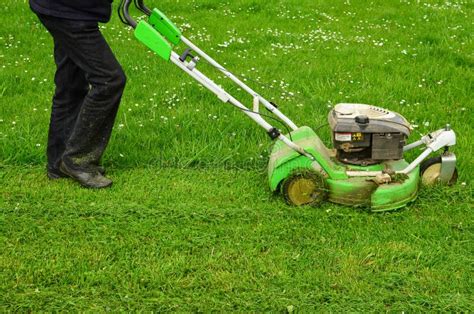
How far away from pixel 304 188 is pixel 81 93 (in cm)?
150

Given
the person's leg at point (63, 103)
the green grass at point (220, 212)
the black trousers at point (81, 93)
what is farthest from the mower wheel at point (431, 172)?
the person's leg at point (63, 103)

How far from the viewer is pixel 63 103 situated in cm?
381

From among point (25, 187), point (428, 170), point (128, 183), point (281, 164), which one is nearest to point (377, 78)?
point (428, 170)

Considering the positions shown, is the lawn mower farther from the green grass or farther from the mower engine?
the green grass

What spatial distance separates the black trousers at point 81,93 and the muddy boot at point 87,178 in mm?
30

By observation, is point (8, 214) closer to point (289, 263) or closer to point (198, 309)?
point (198, 309)

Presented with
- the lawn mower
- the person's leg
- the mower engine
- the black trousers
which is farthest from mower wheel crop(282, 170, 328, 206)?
the person's leg

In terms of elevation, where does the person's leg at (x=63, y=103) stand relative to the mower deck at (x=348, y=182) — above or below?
above

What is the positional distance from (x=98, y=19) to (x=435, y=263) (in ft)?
7.26

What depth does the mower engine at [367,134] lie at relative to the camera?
3.46 metres

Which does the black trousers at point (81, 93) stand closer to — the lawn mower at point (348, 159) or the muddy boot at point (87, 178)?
the muddy boot at point (87, 178)

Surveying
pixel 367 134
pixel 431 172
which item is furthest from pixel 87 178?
pixel 431 172

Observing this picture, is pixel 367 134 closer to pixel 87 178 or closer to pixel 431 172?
pixel 431 172

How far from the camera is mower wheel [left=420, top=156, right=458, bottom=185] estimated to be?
3.77 meters
